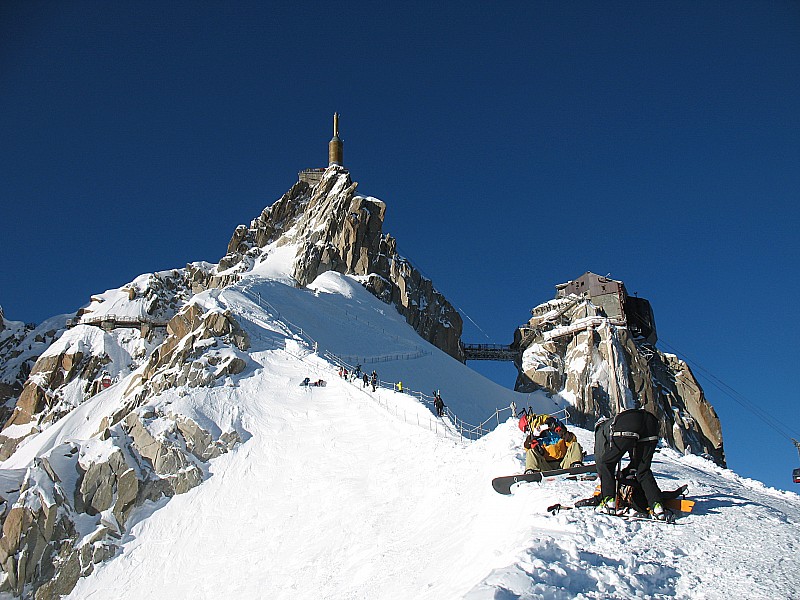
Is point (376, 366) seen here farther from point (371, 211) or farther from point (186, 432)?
point (371, 211)

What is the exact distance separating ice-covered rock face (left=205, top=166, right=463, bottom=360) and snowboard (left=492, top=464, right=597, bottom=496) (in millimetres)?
58831

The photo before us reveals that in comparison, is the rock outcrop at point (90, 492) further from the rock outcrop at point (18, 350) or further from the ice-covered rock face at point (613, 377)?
the rock outcrop at point (18, 350)

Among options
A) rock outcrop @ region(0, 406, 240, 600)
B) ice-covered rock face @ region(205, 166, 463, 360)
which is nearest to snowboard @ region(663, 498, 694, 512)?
rock outcrop @ region(0, 406, 240, 600)

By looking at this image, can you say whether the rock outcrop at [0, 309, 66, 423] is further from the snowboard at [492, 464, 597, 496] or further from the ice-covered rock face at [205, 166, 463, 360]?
the snowboard at [492, 464, 597, 496]

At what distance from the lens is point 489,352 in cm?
→ 9006

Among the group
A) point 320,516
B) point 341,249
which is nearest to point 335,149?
point 341,249

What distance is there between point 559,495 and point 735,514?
10.1 feet

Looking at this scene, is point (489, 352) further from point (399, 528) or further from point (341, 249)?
point (399, 528)

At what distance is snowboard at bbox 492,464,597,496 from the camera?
42.5 feet

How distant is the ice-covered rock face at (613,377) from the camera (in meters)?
69.8

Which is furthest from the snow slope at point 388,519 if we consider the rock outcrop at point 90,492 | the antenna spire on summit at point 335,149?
the antenna spire on summit at point 335,149

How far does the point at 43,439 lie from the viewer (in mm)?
50281

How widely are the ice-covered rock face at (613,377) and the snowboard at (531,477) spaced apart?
57.6 meters

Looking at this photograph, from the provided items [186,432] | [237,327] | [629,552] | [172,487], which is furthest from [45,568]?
[629,552]
